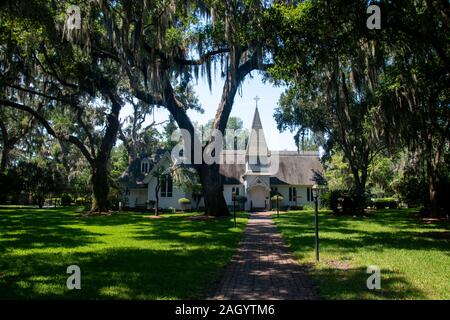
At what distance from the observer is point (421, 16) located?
13.0 metres

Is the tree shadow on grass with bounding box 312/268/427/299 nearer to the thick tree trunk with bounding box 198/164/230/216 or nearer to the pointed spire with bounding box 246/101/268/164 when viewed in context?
the thick tree trunk with bounding box 198/164/230/216

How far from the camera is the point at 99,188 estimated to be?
31.2 metres

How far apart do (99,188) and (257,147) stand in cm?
1777

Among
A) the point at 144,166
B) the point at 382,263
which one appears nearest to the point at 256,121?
the point at 144,166

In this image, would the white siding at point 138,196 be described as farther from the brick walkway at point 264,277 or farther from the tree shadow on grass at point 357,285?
the tree shadow on grass at point 357,285

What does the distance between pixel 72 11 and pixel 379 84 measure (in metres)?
15.5

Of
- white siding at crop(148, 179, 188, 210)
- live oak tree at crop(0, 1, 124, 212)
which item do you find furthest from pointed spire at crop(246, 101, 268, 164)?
live oak tree at crop(0, 1, 124, 212)

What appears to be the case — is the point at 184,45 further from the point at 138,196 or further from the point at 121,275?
the point at 138,196

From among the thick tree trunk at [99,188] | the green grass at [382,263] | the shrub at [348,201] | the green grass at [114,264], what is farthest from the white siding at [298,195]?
the green grass at [114,264]

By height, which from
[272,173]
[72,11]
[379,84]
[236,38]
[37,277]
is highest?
[72,11]

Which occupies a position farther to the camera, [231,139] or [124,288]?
[231,139]

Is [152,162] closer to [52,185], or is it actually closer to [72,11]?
[52,185]
